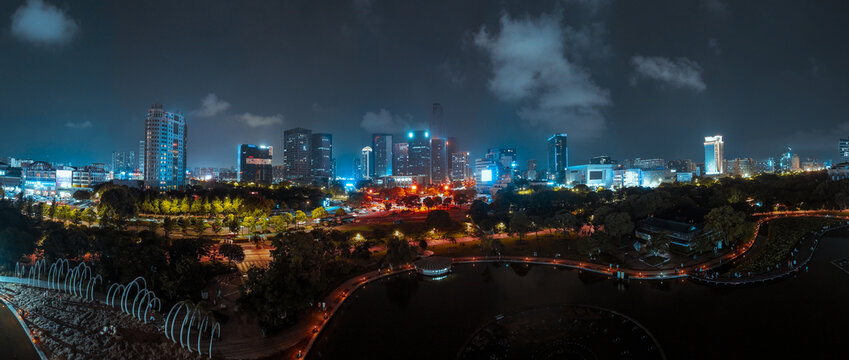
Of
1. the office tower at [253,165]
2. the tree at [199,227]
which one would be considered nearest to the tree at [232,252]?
the tree at [199,227]

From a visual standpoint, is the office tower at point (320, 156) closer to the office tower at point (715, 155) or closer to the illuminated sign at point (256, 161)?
the illuminated sign at point (256, 161)

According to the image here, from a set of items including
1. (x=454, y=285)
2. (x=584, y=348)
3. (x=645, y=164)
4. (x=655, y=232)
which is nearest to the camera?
(x=584, y=348)

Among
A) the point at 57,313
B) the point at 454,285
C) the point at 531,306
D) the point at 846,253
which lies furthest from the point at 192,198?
the point at 846,253

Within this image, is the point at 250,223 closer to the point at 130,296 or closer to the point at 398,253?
the point at 130,296

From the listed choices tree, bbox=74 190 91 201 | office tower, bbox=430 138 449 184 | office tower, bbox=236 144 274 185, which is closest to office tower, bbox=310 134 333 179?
office tower, bbox=236 144 274 185

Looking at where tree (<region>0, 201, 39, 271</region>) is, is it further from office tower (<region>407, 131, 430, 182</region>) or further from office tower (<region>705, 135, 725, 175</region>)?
office tower (<region>705, 135, 725, 175</region>)

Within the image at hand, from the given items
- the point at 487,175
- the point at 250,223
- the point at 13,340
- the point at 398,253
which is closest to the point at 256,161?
the point at 487,175

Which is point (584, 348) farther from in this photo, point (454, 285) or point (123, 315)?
point (123, 315)
